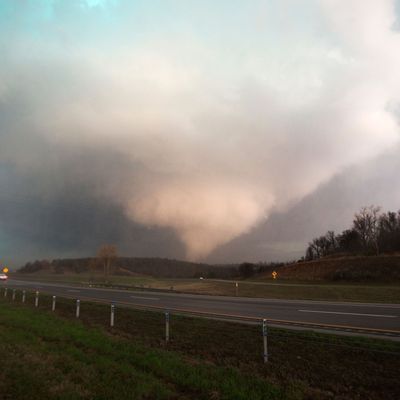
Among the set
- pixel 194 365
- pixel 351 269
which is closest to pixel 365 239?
pixel 351 269

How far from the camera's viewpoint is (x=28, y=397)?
22.3 ft

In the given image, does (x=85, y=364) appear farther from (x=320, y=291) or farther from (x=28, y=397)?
(x=320, y=291)

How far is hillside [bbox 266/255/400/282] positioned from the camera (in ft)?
226

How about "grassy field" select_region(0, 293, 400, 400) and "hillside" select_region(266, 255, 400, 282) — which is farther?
"hillside" select_region(266, 255, 400, 282)

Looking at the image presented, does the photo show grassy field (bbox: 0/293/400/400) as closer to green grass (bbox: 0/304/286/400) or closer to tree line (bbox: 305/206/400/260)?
green grass (bbox: 0/304/286/400)

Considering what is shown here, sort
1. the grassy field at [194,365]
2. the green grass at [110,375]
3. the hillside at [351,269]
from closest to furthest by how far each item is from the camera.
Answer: the green grass at [110,375], the grassy field at [194,365], the hillside at [351,269]

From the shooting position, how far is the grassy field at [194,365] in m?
7.14

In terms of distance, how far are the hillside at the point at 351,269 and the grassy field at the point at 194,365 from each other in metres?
61.1

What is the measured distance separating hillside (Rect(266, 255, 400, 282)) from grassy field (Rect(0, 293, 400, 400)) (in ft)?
200

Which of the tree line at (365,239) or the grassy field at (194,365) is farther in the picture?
the tree line at (365,239)

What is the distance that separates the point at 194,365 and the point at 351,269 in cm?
7584

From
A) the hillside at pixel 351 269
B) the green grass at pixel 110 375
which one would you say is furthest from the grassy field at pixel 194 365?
the hillside at pixel 351 269

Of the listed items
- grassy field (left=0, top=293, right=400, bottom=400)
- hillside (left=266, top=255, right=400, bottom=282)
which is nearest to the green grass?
grassy field (left=0, top=293, right=400, bottom=400)

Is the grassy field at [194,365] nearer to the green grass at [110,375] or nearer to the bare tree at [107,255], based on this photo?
the green grass at [110,375]
